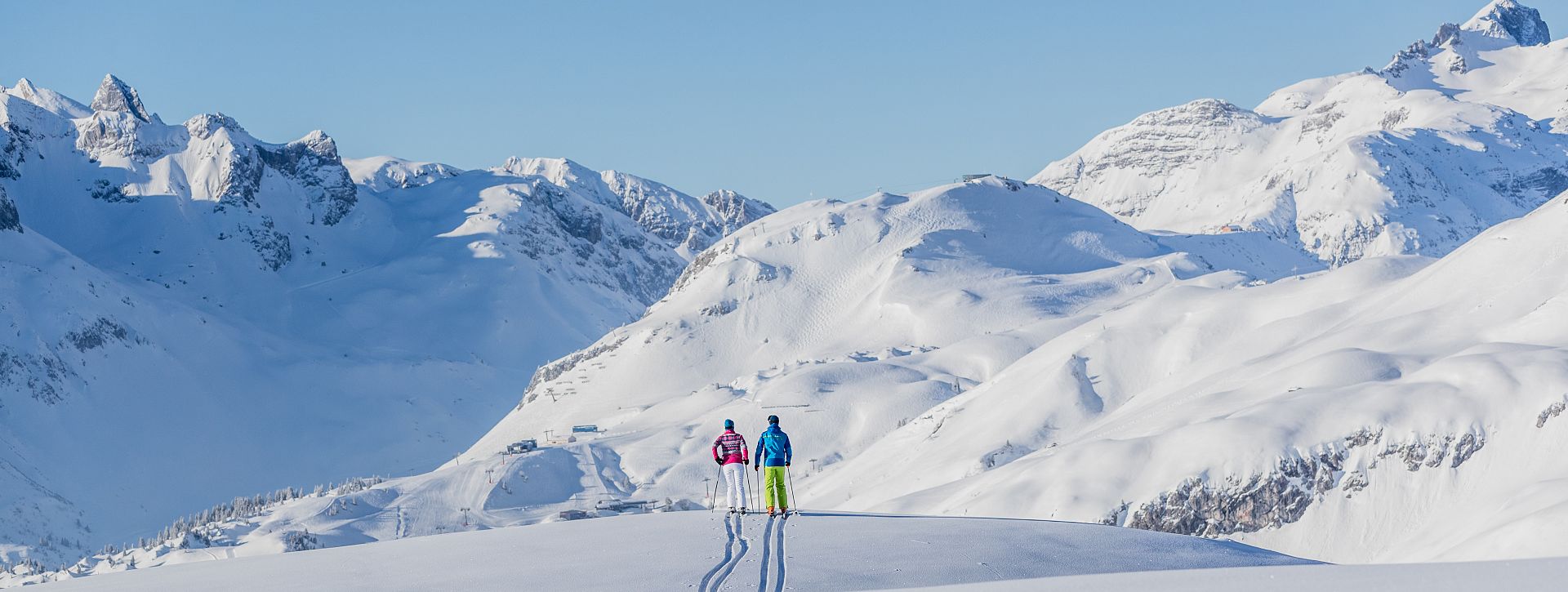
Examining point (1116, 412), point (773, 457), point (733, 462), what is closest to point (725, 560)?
point (773, 457)

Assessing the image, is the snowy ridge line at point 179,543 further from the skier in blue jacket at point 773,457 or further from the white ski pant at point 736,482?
the skier in blue jacket at point 773,457

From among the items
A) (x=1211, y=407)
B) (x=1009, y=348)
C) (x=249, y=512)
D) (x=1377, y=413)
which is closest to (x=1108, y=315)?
(x=1009, y=348)

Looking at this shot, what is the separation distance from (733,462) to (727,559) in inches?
253

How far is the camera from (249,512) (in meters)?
128

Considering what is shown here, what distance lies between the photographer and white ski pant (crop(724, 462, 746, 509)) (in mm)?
41000

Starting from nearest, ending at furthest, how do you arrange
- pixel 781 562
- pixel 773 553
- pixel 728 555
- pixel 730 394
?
1. pixel 781 562
2. pixel 728 555
3. pixel 773 553
4. pixel 730 394

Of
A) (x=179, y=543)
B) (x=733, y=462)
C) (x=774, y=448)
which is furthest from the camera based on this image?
(x=179, y=543)

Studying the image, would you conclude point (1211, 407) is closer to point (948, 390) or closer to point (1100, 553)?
point (948, 390)

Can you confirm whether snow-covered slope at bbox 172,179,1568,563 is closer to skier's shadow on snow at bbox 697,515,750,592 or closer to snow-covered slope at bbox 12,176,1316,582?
snow-covered slope at bbox 12,176,1316,582

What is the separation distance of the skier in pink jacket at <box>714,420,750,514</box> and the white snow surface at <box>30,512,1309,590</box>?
0.57 metres

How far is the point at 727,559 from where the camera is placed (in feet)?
114

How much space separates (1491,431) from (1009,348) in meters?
76.4

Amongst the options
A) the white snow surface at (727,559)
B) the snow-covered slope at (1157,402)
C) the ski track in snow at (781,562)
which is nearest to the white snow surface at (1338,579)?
the ski track in snow at (781,562)

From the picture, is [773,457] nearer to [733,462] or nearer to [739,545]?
[733,462]
